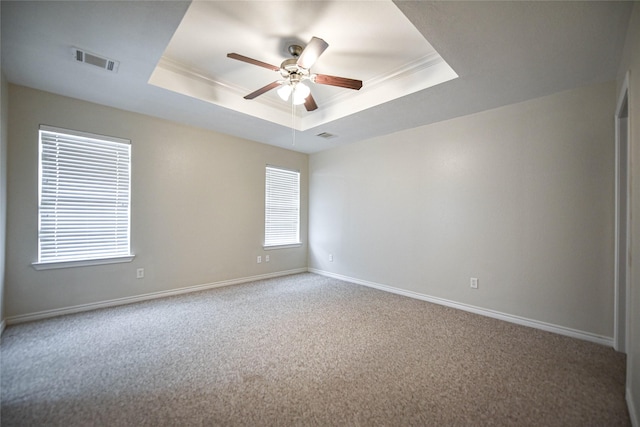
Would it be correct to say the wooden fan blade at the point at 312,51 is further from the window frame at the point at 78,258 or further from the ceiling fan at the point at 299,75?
the window frame at the point at 78,258

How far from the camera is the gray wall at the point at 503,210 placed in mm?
2693

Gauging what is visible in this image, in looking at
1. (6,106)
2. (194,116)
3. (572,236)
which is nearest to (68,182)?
(6,106)

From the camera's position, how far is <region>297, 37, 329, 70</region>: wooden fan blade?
2062 mm

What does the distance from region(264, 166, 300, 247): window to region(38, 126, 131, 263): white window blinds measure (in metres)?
2.28

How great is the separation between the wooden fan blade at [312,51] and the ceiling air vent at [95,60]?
1.76 metres

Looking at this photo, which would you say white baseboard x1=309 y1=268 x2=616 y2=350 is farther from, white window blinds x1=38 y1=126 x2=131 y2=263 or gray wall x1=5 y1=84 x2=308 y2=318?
white window blinds x1=38 y1=126 x2=131 y2=263

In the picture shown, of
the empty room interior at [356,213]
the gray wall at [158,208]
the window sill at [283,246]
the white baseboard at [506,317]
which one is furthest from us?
the window sill at [283,246]

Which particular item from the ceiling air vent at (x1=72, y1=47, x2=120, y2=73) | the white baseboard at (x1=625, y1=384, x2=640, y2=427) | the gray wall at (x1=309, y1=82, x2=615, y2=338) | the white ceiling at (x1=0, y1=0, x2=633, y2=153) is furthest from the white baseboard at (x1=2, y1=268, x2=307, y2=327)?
the white baseboard at (x1=625, y1=384, x2=640, y2=427)

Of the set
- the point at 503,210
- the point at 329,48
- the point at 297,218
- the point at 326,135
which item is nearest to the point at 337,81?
the point at 329,48

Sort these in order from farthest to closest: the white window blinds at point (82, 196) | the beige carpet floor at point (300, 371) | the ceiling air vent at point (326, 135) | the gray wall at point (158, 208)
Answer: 1. the ceiling air vent at point (326, 135)
2. the white window blinds at point (82, 196)
3. the gray wall at point (158, 208)
4. the beige carpet floor at point (300, 371)

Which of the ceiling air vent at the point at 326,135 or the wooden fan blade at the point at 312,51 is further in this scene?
the ceiling air vent at the point at 326,135

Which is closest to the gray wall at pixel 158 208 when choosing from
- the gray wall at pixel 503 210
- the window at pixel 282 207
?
the window at pixel 282 207

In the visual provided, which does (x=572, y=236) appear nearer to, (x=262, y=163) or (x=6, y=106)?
(x=262, y=163)

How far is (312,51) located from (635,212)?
2485 millimetres
